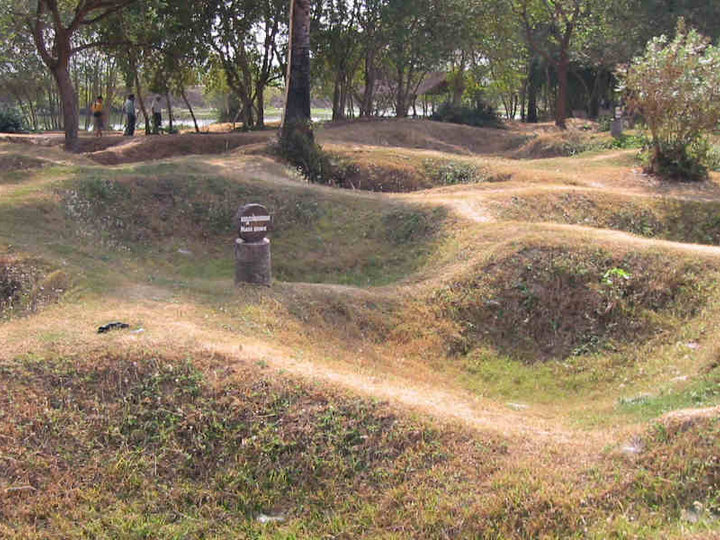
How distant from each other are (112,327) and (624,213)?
8898mm

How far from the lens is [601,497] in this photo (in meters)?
4.52

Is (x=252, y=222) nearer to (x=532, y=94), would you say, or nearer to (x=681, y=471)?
(x=681, y=471)

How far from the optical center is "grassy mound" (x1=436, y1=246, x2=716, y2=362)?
26.7 feet

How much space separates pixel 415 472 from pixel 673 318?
14.9ft

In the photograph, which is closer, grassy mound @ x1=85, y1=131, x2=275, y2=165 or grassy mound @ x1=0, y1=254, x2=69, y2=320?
grassy mound @ x1=0, y1=254, x2=69, y2=320

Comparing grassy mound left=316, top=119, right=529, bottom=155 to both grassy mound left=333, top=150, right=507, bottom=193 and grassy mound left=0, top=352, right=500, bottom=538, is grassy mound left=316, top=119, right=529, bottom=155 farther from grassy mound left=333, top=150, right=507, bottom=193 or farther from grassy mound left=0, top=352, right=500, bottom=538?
grassy mound left=0, top=352, right=500, bottom=538

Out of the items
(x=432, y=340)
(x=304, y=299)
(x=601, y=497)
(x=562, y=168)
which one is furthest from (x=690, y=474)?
(x=562, y=168)

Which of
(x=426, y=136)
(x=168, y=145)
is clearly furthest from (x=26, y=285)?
(x=426, y=136)

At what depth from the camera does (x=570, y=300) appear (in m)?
8.53

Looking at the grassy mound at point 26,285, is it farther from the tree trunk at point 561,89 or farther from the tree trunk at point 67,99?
the tree trunk at point 561,89

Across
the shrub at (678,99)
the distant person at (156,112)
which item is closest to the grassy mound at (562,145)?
the shrub at (678,99)

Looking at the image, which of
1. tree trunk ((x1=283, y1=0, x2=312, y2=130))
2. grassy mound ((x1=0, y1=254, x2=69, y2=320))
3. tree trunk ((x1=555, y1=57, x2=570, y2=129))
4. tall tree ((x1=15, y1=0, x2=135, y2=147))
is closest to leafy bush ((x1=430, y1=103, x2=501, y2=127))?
tree trunk ((x1=555, y1=57, x2=570, y2=129))

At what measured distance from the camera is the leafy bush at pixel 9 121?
2609 centimetres

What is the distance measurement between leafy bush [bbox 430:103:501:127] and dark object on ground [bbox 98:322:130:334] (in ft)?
74.7
